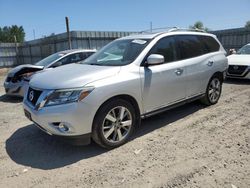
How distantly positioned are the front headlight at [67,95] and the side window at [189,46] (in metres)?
2.27

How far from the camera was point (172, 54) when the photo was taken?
4.69 m

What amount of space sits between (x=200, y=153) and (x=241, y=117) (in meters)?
2.02

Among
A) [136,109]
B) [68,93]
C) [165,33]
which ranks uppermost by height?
[165,33]

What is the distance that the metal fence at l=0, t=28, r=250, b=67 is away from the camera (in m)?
16.5

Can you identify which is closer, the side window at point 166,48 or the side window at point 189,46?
the side window at point 166,48

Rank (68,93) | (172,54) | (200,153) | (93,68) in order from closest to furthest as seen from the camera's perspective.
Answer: (68,93) < (200,153) < (93,68) < (172,54)

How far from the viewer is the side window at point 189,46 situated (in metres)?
4.90

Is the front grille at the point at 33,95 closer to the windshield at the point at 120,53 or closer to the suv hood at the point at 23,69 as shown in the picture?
the windshield at the point at 120,53

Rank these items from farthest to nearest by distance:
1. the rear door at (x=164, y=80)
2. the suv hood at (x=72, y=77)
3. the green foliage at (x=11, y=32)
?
the green foliage at (x=11, y=32) → the rear door at (x=164, y=80) → the suv hood at (x=72, y=77)

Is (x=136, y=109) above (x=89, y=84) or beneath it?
beneath

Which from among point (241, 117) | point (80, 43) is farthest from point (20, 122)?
point (80, 43)

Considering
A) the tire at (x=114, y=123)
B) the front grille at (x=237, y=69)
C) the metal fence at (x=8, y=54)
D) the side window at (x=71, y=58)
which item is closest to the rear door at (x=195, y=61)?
the tire at (x=114, y=123)

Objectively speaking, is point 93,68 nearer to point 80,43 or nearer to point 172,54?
point 172,54

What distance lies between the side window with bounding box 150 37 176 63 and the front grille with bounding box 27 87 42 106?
202 cm
